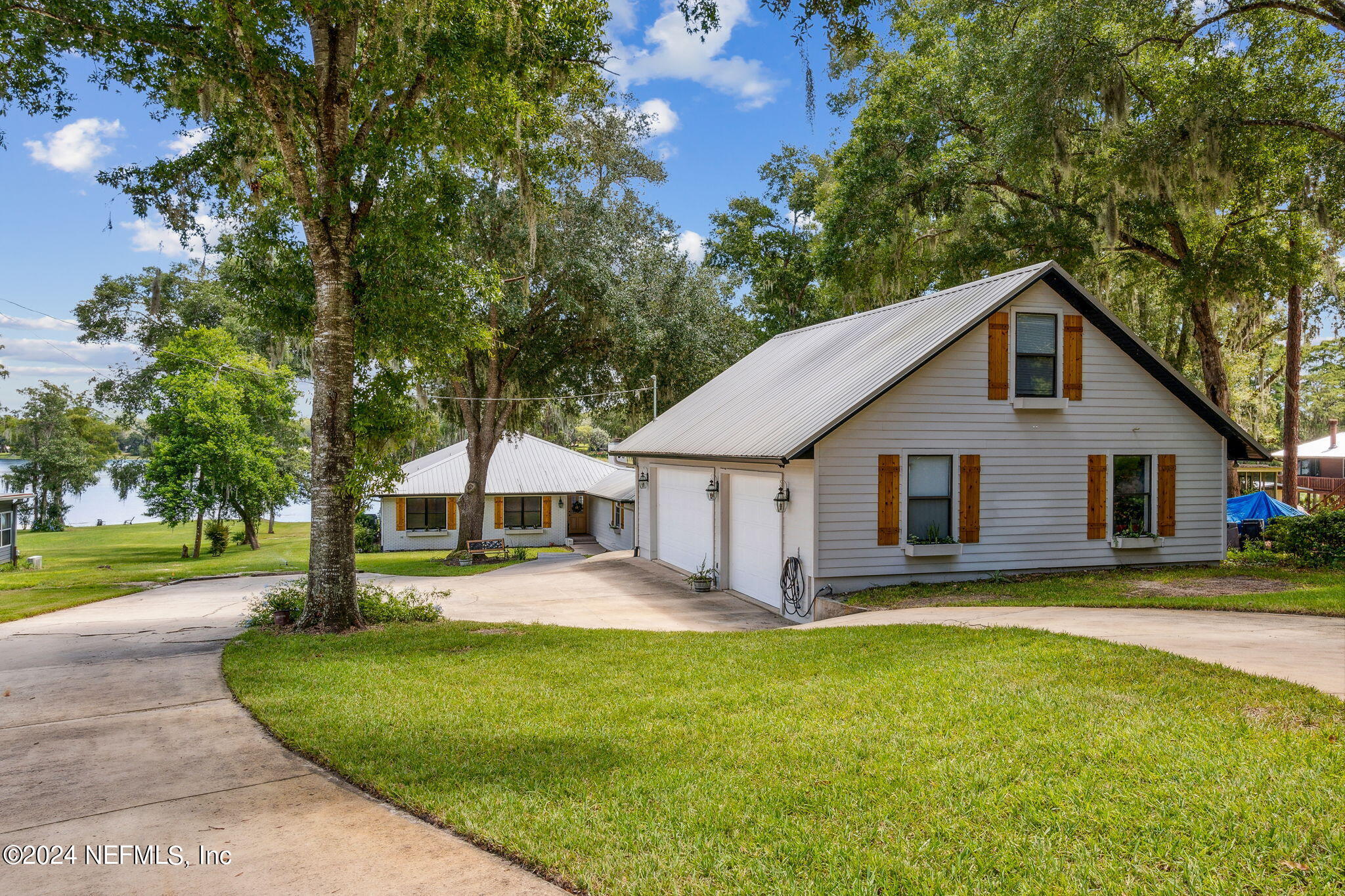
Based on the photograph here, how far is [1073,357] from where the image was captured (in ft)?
43.7

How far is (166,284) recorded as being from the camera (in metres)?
36.8

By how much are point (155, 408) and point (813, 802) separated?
32.9 meters

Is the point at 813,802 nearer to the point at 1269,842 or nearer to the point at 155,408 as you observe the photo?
the point at 1269,842

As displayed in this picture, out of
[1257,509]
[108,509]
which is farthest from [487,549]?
[108,509]

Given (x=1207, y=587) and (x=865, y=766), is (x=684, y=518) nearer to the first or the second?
(x=1207, y=587)

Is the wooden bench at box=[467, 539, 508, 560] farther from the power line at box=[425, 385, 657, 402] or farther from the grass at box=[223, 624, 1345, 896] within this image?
the grass at box=[223, 624, 1345, 896]

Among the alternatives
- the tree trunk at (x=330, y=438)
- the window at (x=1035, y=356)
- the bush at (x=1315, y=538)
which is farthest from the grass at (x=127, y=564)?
the bush at (x=1315, y=538)

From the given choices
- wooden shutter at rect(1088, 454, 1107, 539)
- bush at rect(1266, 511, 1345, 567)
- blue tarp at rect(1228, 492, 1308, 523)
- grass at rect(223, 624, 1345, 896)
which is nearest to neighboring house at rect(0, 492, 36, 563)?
grass at rect(223, 624, 1345, 896)

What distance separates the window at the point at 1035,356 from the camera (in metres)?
13.2

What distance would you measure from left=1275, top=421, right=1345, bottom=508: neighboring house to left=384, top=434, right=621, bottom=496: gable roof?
27658 millimetres

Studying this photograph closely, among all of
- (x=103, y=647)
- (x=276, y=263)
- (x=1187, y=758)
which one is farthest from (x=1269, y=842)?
(x=276, y=263)

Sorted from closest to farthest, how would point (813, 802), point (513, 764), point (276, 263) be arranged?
point (813, 802) < point (513, 764) < point (276, 263)

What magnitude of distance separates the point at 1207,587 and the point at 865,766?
9810mm

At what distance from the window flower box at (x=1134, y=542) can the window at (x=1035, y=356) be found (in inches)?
112
